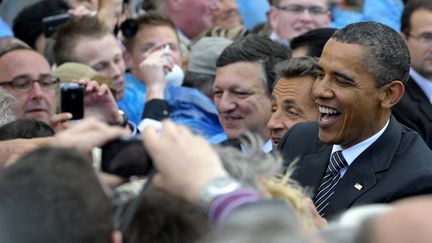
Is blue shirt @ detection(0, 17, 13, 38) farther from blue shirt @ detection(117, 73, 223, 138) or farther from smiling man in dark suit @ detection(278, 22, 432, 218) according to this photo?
smiling man in dark suit @ detection(278, 22, 432, 218)

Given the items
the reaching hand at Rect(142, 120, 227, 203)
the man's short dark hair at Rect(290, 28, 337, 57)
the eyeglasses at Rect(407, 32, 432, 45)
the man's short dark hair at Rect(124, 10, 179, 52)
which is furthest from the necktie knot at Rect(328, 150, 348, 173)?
the man's short dark hair at Rect(124, 10, 179, 52)

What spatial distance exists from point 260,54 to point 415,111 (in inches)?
52.1

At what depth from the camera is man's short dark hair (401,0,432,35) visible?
25.8ft

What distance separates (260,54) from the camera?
21.6ft

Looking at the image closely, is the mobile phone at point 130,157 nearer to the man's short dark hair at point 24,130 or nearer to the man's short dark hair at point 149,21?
the man's short dark hair at point 24,130

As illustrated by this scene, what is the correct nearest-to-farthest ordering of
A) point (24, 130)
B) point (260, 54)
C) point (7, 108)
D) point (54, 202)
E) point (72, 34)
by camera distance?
point (54, 202) → point (24, 130) → point (7, 108) → point (260, 54) → point (72, 34)

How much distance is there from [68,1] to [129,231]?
5.99 m

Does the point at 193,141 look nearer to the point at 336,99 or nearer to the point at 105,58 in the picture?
the point at 336,99

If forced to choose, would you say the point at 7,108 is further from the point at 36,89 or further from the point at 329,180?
the point at 329,180

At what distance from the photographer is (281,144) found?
5.39 metres

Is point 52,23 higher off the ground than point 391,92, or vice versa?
point 391,92

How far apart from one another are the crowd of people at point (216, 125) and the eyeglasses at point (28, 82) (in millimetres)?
12

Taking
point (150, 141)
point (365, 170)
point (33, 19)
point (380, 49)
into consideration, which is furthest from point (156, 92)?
point (150, 141)

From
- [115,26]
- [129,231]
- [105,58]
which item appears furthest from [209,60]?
[129,231]
